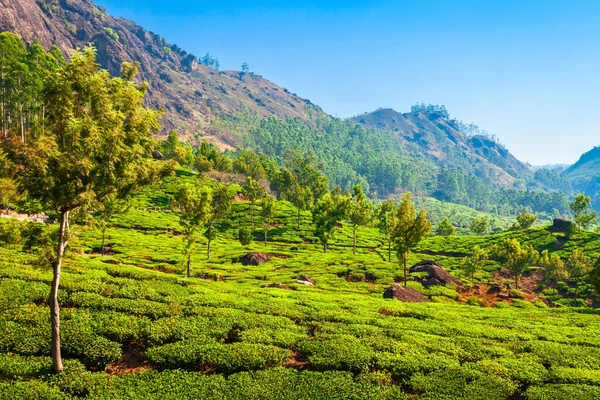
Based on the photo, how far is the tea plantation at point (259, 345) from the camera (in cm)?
1675

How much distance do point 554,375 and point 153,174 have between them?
24.5m

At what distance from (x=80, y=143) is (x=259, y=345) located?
14184 millimetres

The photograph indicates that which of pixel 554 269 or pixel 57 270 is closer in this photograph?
pixel 57 270

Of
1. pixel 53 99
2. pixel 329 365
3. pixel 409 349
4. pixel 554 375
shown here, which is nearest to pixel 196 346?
pixel 329 365

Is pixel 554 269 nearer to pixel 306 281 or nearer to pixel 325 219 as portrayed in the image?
pixel 325 219

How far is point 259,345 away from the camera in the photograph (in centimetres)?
2008

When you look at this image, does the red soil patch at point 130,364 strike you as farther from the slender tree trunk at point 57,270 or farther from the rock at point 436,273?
the rock at point 436,273

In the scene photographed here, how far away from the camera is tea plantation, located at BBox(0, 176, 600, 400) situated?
16750 mm

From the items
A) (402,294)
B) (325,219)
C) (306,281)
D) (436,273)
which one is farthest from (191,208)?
(325,219)

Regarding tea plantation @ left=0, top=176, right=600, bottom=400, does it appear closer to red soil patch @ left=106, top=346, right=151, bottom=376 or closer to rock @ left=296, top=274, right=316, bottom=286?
red soil patch @ left=106, top=346, right=151, bottom=376

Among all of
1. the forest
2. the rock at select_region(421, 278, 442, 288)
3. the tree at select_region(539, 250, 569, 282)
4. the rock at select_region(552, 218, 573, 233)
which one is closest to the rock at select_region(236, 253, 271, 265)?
the forest

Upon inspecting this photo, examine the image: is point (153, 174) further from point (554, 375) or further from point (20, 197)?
point (554, 375)

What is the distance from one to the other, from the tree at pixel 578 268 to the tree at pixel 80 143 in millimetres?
82096

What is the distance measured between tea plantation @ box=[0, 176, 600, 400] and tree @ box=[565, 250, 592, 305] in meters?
47.6
